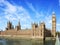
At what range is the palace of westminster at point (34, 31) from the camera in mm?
51534

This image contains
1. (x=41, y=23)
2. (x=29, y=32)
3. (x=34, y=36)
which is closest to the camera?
(x=41, y=23)

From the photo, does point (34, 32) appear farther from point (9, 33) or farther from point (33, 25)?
point (9, 33)

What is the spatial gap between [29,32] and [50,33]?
7.39m

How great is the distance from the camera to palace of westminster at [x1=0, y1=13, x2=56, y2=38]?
5153 centimetres

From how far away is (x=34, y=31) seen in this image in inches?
2140

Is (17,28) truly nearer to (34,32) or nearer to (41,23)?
(34,32)

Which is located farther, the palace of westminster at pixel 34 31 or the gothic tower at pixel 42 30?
the palace of westminster at pixel 34 31

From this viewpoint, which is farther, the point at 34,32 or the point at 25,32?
the point at 25,32

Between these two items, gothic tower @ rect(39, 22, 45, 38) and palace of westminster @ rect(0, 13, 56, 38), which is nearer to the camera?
gothic tower @ rect(39, 22, 45, 38)

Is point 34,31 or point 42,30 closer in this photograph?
point 42,30

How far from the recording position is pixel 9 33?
6556 centimetres

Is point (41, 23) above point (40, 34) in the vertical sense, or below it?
above

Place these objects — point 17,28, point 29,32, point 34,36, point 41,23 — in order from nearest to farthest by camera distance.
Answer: point 41,23 → point 34,36 → point 29,32 → point 17,28

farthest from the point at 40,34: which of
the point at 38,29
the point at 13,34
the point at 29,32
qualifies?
the point at 13,34
